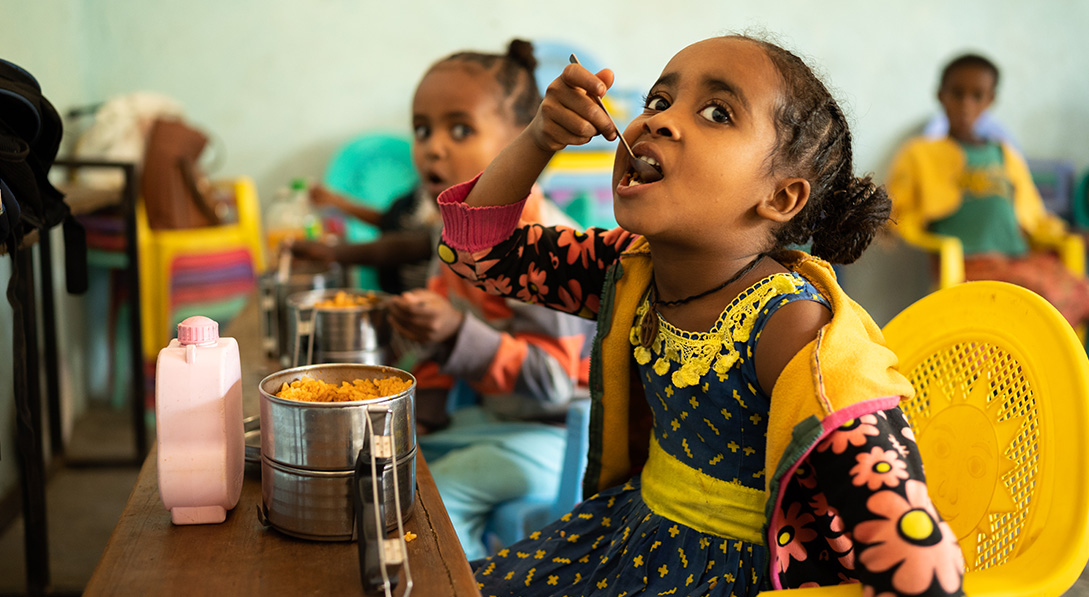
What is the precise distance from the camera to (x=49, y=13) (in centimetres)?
290

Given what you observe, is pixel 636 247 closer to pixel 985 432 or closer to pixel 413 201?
pixel 985 432

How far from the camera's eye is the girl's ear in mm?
850

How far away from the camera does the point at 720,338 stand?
2.79 feet

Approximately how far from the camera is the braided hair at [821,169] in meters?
0.84

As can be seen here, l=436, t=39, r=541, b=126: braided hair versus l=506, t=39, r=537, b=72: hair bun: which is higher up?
l=506, t=39, r=537, b=72: hair bun

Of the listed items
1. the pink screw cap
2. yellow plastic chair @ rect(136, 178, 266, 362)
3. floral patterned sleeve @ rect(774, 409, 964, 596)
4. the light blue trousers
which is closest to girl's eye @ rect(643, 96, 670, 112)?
floral patterned sleeve @ rect(774, 409, 964, 596)

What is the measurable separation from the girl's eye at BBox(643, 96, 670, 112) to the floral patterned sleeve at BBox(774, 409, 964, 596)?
1.25 ft

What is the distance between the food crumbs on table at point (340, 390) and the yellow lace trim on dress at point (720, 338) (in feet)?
0.96

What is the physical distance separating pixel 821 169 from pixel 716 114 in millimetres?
142

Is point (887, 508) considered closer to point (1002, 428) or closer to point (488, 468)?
point (1002, 428)

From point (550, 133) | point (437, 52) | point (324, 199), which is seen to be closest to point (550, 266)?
point (550, 133)

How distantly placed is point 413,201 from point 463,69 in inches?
43.0

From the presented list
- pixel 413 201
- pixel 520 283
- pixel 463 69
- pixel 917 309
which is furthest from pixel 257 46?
pixel 917 309

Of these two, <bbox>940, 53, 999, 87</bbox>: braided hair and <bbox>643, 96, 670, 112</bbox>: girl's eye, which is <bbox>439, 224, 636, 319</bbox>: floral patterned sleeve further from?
<bbox>940, 53, 999, 87</bbox>: braided hair
